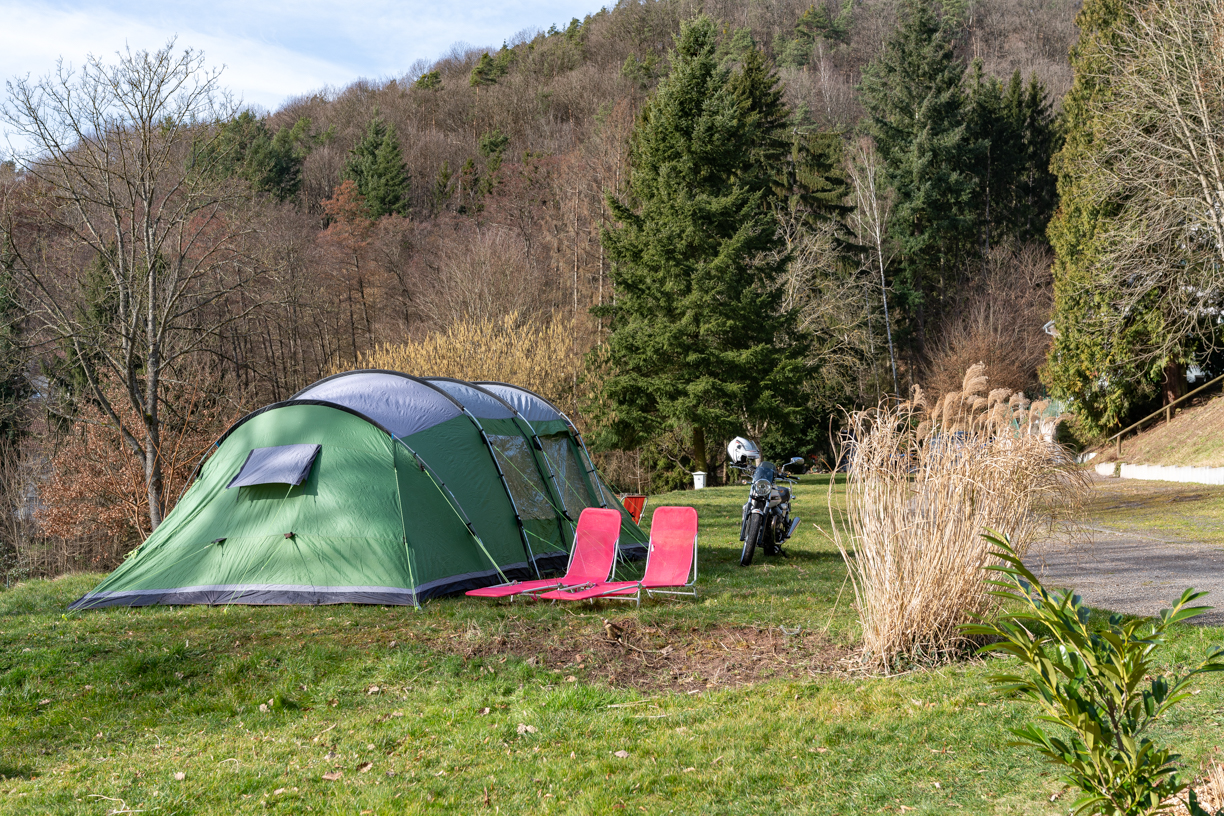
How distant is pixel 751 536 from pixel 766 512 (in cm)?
35

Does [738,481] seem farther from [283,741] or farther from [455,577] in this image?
[283,741]

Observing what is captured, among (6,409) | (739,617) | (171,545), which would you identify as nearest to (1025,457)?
(739,617)

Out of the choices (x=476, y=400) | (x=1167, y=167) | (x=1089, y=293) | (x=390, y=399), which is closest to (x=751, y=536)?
(x=476, y=400)

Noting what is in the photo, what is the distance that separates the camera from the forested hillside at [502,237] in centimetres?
1546

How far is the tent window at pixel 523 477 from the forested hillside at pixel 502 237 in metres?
7.35

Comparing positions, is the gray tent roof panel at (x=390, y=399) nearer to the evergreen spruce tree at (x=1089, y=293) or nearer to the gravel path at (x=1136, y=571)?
the gravel path at (x=1136, y=571)

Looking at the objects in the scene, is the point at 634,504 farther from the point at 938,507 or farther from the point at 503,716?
the point at 503,716

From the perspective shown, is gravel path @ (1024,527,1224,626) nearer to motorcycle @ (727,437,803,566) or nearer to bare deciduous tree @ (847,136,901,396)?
motorcycle @ (727,437,803,566)

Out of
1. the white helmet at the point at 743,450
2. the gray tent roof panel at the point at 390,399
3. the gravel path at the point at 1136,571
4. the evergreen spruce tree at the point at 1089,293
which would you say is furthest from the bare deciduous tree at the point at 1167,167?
the gray tent roof panel at the point at 390,399

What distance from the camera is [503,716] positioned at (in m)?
5.01

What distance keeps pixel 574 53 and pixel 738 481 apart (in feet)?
119

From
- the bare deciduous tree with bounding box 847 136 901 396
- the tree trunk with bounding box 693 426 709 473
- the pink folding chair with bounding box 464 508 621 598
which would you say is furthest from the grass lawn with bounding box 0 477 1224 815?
the bare deciduous tree with bounding box 847 136 901 396

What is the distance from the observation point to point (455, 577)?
27.4ft

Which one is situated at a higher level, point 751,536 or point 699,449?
point 699,449
